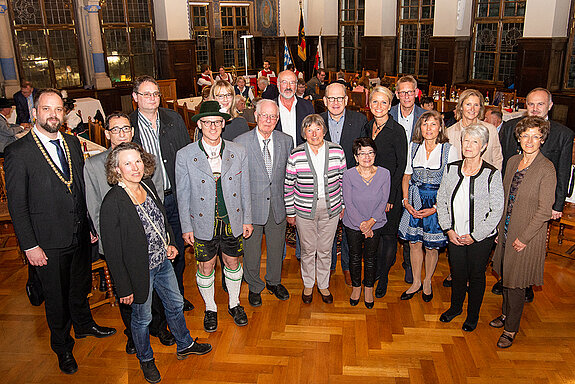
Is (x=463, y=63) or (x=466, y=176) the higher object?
(x=463, y=63)

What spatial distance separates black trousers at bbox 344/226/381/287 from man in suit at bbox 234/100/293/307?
2.02 feet

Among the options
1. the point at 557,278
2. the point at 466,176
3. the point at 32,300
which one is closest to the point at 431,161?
the point at 466,176

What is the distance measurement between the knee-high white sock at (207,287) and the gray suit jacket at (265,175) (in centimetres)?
60

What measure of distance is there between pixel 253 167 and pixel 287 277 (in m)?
1.42

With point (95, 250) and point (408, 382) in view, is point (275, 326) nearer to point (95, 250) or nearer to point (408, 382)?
point (408, 382)

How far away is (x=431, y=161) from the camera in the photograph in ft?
12.1

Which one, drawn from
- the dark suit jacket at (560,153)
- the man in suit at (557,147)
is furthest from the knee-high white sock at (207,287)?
the dark suit jacket at (560,153)

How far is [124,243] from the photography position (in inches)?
110

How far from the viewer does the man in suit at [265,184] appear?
12.1ft

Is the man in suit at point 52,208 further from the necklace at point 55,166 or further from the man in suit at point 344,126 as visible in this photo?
the man in suit at point 344,126

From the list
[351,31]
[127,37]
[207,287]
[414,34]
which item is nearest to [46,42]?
[127,37]

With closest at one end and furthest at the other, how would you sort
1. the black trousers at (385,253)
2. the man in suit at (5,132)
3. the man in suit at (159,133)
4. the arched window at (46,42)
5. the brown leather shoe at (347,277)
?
the man in suit at (159,133) < the black trousers at (385,253) < the brown leather shoe at (347,277) < the man in suit at (5,132) < the arched window at (46,42)

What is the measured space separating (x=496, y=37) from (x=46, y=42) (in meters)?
11.0

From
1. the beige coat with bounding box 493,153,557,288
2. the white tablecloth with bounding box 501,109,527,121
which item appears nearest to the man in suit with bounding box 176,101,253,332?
the beige coat with bounding box 493,153,557,288
